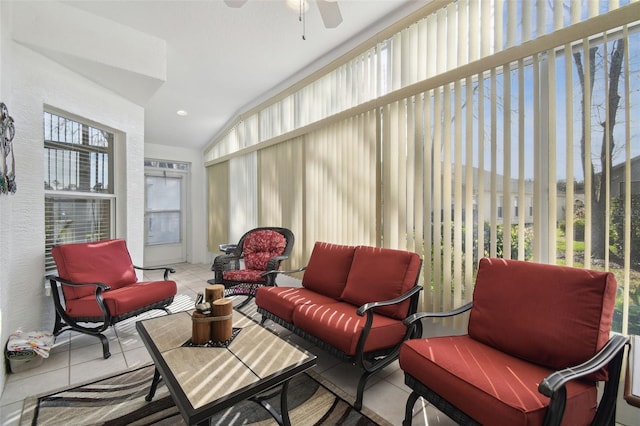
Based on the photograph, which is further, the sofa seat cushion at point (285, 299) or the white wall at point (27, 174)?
the sofa seat cushion at point (285, 299)

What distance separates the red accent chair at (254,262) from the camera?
3346mm

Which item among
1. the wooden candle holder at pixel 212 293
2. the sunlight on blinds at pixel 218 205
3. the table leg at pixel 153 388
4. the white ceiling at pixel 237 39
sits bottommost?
the table leg at pixel 153 388

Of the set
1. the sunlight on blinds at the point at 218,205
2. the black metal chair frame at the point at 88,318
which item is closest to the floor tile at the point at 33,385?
the black metal chair frame at the point at 88,318

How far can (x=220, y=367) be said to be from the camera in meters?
1.42

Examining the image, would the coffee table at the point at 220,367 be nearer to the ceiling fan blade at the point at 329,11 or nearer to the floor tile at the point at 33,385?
the floor tile at the point at 33,385

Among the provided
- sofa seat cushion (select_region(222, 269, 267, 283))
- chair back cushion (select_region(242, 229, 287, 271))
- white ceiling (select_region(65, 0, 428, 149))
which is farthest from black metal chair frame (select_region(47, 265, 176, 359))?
white ceiling (select_region(65, 0, 428, 149))

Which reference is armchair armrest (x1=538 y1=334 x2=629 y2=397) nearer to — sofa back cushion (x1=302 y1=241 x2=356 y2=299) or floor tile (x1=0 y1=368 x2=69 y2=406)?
sofa back cushion (x1=302 y1=241 x2=356 y2=299)

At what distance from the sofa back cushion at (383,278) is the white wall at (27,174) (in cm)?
260

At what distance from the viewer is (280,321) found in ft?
8.30

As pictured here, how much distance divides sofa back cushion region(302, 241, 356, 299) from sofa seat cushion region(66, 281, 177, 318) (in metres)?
1.50

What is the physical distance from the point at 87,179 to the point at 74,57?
4.27 feet

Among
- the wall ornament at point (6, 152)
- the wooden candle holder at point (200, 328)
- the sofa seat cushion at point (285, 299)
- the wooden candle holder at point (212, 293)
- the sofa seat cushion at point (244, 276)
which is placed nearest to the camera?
the wooden candle holder at point (200, 328)

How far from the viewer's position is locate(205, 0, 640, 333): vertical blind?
169 cm

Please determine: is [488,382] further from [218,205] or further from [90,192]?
[218,205]
